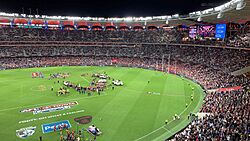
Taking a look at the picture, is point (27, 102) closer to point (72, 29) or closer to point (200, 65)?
point (200, 65)

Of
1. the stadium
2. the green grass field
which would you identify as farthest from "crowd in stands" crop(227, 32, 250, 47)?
the green grass field

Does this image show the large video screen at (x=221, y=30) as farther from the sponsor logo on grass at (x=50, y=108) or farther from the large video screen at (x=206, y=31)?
the sponsor logo on grass at (x=50, y=108)

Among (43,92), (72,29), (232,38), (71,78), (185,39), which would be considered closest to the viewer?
(43,92)

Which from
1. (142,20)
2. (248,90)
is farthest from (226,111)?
(142,20)

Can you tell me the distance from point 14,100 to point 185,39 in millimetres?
61777

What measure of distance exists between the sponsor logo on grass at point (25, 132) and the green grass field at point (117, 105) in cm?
51

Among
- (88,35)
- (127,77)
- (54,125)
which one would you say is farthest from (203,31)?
(88,35)

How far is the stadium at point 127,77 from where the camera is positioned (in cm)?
2608

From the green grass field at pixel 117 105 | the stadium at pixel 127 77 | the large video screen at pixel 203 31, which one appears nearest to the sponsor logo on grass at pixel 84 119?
the stadium at pixel 127 77

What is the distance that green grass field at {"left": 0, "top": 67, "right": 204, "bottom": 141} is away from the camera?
26219mm

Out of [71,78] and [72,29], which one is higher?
[72,29]

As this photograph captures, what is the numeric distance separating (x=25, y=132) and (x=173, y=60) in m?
60.6

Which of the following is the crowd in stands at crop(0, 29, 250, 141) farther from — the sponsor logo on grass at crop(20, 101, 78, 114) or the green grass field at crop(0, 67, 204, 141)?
the sponsor logo on grass at crop(20, 101, 78, 114)

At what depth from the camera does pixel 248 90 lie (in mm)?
32344
